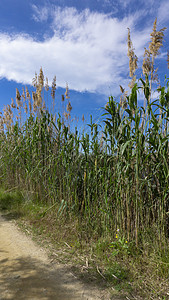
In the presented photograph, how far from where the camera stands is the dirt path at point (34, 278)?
6.70ft

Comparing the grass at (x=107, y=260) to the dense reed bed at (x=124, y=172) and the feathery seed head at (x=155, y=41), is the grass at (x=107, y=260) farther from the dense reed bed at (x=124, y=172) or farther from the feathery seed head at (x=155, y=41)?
the feathery seed head at (x=155, y=41)

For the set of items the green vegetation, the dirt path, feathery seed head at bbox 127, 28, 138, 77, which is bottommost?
the dirt path

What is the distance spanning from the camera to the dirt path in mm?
2043

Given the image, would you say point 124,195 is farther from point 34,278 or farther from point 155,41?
point 155,41

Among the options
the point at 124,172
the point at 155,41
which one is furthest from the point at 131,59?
the point at 124,172

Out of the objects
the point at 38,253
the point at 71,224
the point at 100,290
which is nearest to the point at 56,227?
the point at 71,224

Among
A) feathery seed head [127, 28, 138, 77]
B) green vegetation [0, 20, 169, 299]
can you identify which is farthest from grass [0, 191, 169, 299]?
feathery seed head [127, 28, 138, 77]

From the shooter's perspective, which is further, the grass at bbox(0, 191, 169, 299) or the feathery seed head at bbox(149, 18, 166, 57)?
the feathery seed head at bbox(149, 18, 166, 57)

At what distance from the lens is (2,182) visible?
20.2 ft

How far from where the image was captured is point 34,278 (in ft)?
7.55

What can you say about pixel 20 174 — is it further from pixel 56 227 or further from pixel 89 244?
pixel 89 244

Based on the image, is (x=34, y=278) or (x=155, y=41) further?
(x=155, y=41)

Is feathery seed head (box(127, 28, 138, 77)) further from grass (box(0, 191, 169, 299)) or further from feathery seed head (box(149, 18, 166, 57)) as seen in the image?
grass (box(0, 191, 169, 299))

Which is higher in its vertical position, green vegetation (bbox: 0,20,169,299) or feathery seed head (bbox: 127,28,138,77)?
feathery seed head (bbox: 127,28,138,77)
